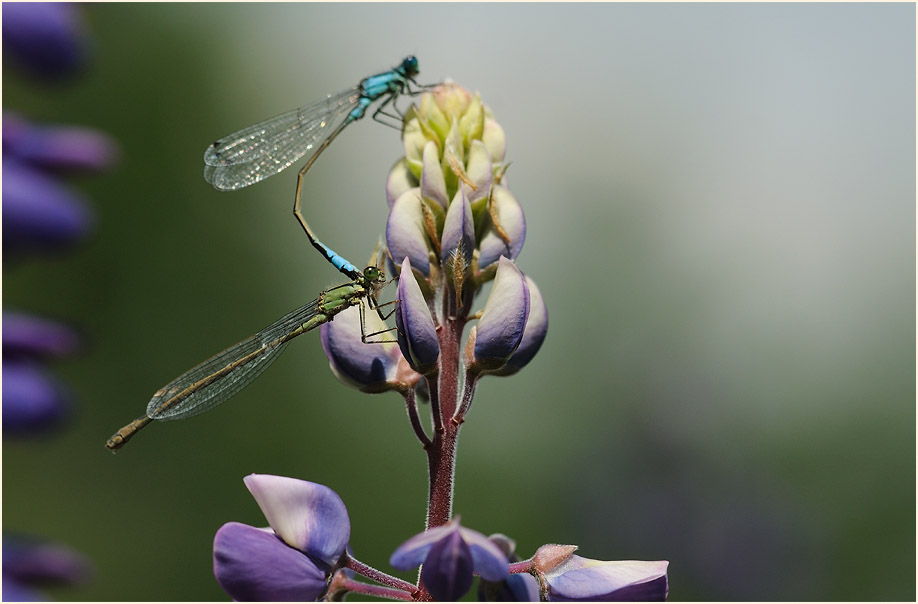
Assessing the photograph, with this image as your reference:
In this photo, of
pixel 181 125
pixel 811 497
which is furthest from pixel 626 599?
pixel 181 125

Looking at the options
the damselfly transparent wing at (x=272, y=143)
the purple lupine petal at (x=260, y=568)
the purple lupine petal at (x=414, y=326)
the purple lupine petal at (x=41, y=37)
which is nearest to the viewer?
the purple lupine petal at (x=260, y=568)

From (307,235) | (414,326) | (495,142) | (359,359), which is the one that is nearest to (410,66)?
(307,235)

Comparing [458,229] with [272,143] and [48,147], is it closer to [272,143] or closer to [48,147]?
[48,147]

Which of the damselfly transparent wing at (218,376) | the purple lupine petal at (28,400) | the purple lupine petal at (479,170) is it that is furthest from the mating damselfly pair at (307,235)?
the purple lupine petal at (479,170)

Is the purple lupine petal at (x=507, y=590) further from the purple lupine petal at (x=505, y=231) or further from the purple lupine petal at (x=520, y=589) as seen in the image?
the purple lupine petal at (x=505, y=231)

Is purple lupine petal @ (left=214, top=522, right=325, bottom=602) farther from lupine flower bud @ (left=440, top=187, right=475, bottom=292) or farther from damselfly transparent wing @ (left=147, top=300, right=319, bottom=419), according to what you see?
damselfly transparent wing @ (left=147, top=300, right=319, bottom=419)
